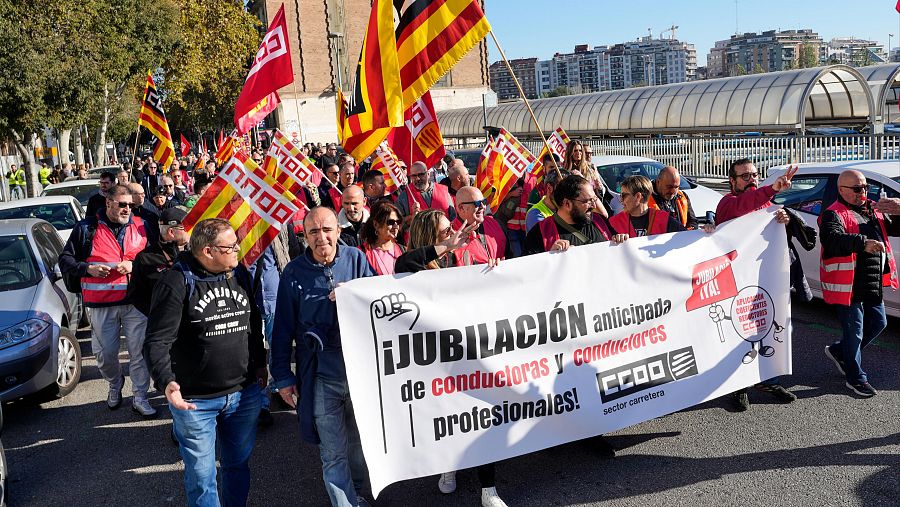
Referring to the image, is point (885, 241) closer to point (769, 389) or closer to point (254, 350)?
point (769, 389)

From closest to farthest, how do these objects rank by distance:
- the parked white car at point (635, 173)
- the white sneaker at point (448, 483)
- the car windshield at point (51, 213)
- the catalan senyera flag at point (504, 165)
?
the white sneaker at point (448, 483), the catalan senyera flag at point (504, 165), the car windshield at point (51, 213), the parked white car at point (635, 173)

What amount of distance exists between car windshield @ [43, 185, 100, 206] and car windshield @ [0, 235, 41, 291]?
767cm

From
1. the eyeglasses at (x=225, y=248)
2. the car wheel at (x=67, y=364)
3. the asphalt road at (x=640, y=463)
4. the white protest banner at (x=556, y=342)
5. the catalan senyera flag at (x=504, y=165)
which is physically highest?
the catalan senyera flag at (x=504, y=165)

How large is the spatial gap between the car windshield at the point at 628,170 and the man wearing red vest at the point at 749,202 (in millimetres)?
6021

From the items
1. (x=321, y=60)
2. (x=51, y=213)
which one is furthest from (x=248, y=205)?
(x=321, y=60)

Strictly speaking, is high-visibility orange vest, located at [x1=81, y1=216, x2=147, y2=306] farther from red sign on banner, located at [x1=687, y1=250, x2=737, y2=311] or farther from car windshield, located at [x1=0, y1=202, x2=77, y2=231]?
car windshield, located at [x1=0, y1=202, x2=77, y2=231]

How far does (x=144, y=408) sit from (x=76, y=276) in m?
1.22

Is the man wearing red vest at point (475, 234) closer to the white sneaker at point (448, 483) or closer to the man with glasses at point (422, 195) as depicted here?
the white sneaker at point (448, 483)

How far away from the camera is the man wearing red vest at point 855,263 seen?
222 inches

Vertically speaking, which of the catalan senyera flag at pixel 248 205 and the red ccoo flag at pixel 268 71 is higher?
the red ccoo flag at pixel 268 71

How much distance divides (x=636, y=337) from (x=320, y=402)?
2079 millimetres

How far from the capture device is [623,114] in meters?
29.7

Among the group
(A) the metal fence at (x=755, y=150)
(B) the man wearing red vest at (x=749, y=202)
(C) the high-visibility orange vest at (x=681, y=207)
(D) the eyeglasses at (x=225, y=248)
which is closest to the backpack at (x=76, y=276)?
(D) the eyeglasses at (x=225, y=248)

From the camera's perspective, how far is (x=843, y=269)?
222 inches
